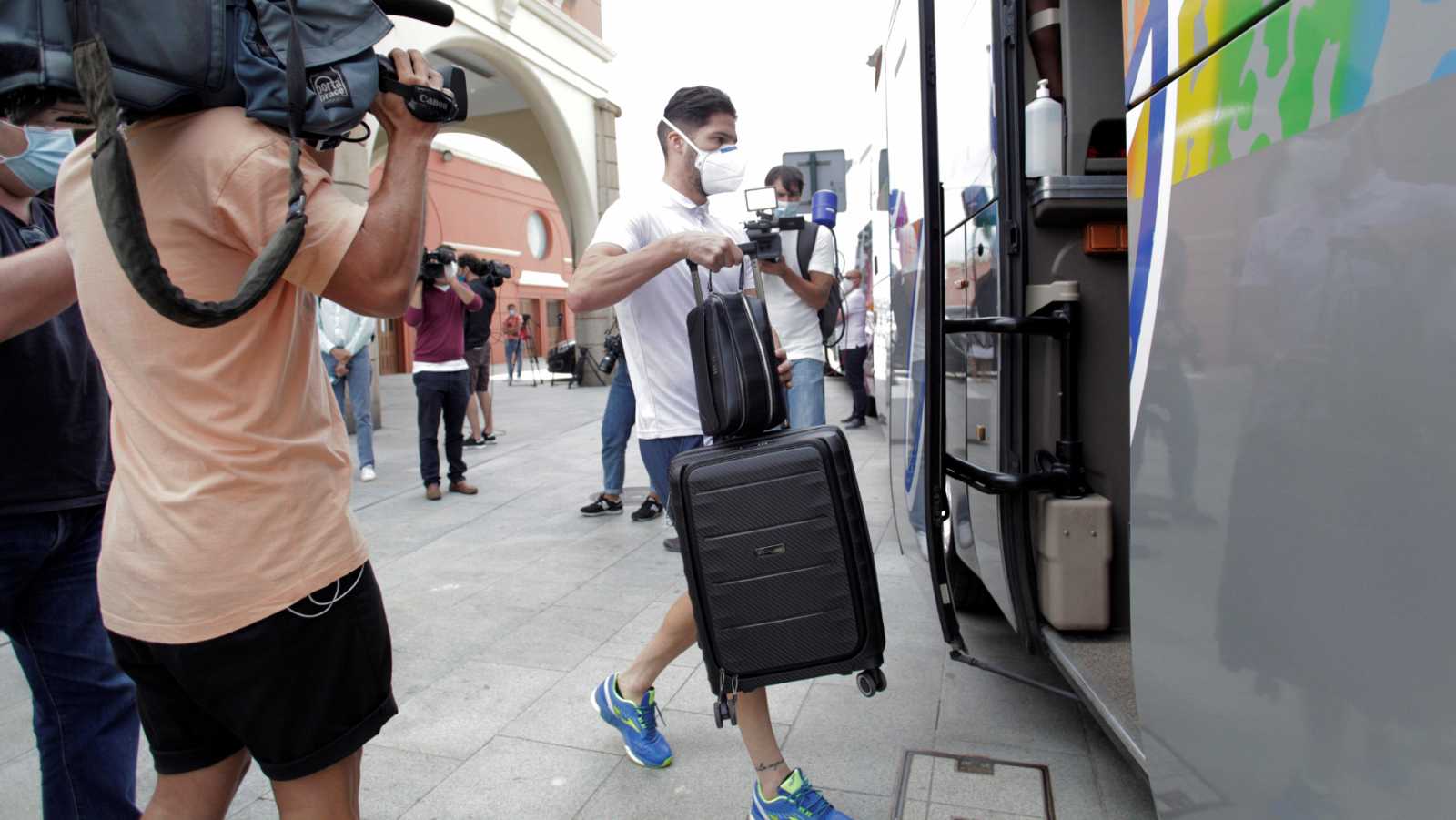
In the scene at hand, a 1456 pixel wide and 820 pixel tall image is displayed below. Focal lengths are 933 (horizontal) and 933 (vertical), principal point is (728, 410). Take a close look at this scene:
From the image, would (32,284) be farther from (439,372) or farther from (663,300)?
(439,372)

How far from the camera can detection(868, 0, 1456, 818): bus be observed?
3.66 feet

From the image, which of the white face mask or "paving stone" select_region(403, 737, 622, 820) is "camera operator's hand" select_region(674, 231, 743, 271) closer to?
the white face mask

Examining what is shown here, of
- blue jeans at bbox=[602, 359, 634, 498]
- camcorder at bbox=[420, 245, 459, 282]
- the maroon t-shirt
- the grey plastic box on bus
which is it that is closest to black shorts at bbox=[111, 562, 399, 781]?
the grey plastic box on bus

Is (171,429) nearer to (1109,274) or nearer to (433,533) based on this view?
(1109,274)

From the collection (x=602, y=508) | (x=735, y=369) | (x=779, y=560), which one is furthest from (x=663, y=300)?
(x=602, y=508)

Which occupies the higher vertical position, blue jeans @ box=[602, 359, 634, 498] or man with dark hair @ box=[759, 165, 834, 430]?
man with dark hair @ box=[759, 165, 834, 430]

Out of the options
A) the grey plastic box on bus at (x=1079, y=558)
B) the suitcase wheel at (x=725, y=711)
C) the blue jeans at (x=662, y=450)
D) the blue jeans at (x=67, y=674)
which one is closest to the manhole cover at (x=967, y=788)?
the grey plastic box on bus at (x=1079, y=558)

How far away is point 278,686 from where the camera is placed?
4.64ft

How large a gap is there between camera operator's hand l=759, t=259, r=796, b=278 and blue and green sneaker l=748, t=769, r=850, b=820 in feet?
8.18

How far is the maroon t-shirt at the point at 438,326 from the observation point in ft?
22.9

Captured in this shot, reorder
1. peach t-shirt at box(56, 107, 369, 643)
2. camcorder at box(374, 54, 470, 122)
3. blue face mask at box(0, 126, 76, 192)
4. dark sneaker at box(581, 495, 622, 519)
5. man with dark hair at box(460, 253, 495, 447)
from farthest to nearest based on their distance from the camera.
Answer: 1. man with dark hair at box(460, 253, 495, 447)
2. dark sneaker at box(581, 495, 622, 519)
3. blue face mask at box(0, 126, 76, 192)
4. camcorder at box(374, 54, 470, 122)
5. peach t-shirt at box(56, 107, 369, 643)

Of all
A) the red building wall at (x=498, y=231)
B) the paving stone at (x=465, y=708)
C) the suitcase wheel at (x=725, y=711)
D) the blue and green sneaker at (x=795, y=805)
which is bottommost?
the paving stone at (x=465, y=708)

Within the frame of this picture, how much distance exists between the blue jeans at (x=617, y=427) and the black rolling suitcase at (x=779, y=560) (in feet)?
12.3

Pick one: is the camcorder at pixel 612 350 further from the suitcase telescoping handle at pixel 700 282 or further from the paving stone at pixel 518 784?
the suitcase telescoping handle at pixel 700 282
